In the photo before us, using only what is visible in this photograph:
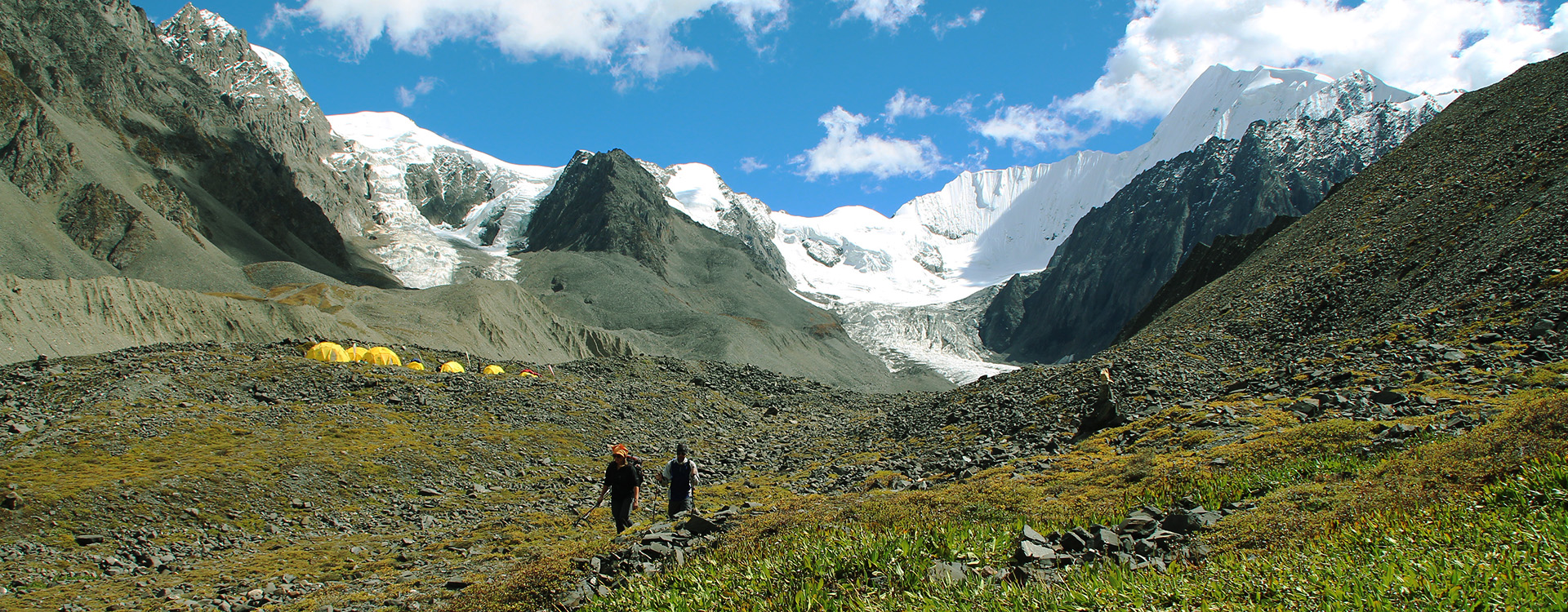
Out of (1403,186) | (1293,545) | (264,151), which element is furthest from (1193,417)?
(264,151)

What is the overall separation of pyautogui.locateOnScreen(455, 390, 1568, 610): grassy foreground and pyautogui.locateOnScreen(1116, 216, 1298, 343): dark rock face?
55090 mm

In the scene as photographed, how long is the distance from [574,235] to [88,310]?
5711 inches

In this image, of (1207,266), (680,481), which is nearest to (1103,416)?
(680,481)

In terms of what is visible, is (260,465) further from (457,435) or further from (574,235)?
(574,235)

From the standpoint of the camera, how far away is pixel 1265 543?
5.98m

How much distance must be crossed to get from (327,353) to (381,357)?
2.72 m

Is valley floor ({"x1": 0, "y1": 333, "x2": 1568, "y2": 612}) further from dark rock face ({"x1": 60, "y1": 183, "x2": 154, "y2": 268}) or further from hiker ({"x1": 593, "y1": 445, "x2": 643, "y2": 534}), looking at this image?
dark rock face ({"x1": 60, "y1": 183, "x2": 154, "y2": 268})

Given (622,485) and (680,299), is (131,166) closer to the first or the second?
(680,299)

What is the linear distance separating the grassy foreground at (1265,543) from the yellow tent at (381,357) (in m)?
34.3

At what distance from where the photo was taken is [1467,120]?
42625mm

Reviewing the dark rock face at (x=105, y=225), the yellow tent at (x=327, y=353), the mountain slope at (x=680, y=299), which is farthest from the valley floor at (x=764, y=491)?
the dark rock face at (x=105, y=225)

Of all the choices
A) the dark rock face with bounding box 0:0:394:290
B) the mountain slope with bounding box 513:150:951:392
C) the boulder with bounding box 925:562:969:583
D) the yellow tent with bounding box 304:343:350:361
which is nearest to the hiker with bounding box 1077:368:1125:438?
the boulder with bounding box 925:562:969:583

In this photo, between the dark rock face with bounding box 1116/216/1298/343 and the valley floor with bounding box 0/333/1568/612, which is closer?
the valley floor with bounding box 0/333/1568/612

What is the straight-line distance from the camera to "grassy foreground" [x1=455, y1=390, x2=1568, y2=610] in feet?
14.3
